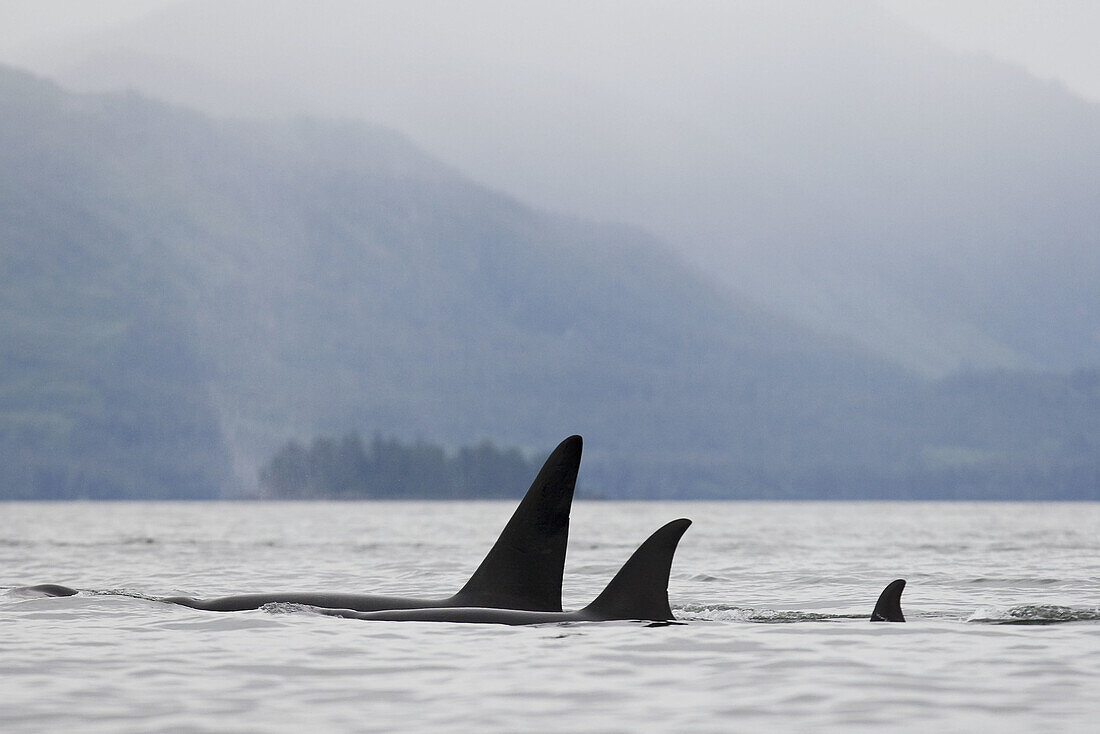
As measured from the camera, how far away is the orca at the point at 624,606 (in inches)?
544

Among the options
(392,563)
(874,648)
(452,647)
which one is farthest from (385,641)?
(392,563)

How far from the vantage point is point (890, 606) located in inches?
568

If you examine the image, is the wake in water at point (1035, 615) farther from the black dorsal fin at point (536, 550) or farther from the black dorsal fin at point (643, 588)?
the black dorsal fin at point (536, 550)

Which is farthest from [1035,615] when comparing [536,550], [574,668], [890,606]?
[574,668]

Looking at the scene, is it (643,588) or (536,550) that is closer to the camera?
(643,588)

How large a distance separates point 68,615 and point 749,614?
707 centimetres

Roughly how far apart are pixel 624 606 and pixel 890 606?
2433mm

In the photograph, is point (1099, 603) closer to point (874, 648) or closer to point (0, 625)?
point (874, 648)

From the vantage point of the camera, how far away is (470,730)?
30.1 ft

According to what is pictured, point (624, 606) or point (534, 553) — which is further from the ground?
point (534, 553)

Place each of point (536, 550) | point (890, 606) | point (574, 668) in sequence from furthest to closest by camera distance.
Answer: point (536, 550) → point (890, 606) → point (574, 668)

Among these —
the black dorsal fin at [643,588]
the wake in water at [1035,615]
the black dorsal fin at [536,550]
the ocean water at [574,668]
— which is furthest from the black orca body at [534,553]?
the wake in water at [1035,615]

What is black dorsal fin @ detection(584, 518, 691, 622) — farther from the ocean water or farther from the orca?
the ocean water

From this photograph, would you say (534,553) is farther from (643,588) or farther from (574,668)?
(574,668)
